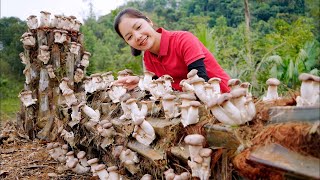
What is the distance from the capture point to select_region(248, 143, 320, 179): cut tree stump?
1.45 m

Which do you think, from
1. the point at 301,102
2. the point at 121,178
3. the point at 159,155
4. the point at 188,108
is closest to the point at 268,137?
the point at 301,102

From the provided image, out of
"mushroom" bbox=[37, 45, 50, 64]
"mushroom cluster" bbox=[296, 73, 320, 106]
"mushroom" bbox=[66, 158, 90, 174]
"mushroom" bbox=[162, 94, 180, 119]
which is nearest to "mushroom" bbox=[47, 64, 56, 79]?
"mushroom" bbox=[37, 45, 50, 64]

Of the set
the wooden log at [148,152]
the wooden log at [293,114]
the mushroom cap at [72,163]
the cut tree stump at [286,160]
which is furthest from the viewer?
the mushroom cap at [72,163]

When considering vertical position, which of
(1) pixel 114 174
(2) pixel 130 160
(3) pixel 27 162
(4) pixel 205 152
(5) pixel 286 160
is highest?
(5) pixel 286 160

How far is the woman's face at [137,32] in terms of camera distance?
3.62 meters

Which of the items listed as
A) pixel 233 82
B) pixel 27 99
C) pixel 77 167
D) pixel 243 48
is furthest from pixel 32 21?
pixel 243 48

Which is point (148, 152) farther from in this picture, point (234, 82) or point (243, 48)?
point (243, 48)

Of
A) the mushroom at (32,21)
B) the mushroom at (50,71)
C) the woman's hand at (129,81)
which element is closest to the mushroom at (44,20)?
the mushroom at (32,21)

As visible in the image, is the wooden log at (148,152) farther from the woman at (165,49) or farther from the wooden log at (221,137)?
the woman at (165,49)

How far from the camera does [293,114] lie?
1755 mm

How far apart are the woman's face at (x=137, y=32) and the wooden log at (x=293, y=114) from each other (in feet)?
6.82

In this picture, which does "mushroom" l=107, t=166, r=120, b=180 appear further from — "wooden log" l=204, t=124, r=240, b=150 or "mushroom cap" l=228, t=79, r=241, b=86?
"mushroom cap" l=228, t=79, r=241, b=86

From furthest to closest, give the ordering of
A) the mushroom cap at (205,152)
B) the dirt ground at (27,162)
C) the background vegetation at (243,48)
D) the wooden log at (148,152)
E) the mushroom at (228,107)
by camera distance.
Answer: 1. the background vegetation at (243,48)
2. the dirt ground at (27,162)
3. the wooden log at (148,152)
4. the mushroom cap at (205,152)
5. the mushroom at (228,107)

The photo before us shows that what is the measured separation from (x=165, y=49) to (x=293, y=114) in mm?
2390
